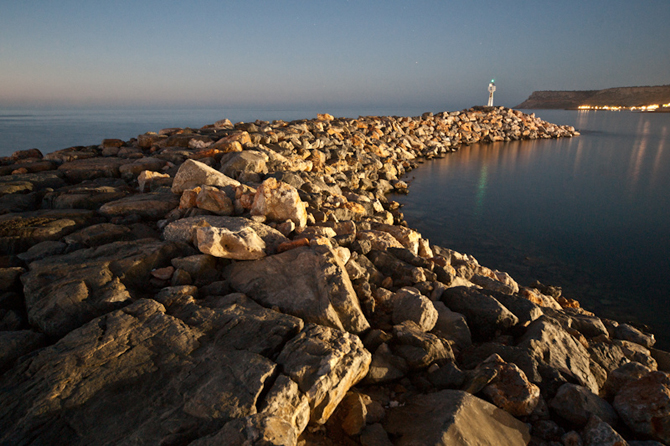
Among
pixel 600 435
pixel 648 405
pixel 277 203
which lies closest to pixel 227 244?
pixel 277 203

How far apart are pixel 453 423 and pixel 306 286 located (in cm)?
236

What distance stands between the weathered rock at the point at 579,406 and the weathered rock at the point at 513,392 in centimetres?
24

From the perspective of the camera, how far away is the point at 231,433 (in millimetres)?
2518

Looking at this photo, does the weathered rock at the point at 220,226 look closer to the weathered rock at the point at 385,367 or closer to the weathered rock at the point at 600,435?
the weathered rock at the point at 385,367

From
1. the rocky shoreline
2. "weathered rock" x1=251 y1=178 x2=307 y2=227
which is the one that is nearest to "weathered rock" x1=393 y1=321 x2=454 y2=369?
the rocky shoreline

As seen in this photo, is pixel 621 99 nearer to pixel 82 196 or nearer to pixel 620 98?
pixel 620 98

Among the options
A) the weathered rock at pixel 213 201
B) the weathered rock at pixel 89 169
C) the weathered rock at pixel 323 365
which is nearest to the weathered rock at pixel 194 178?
the weathered rock at pixel 213 201

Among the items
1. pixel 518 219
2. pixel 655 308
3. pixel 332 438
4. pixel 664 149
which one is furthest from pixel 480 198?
pixel 664 149

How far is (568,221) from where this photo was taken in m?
13.9

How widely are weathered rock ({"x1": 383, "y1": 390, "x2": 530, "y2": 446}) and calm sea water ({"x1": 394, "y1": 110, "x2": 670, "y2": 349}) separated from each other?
6425mm

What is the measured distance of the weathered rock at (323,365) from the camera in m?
3.12

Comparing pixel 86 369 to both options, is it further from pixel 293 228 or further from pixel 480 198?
pixel 480 198

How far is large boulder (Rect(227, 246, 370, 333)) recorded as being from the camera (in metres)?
4.30

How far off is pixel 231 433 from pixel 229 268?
9.35 ft
